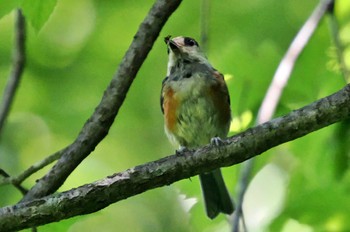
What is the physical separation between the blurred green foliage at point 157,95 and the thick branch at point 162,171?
1.23ft

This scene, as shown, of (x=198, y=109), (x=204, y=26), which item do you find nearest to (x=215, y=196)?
(x=198, y=109)

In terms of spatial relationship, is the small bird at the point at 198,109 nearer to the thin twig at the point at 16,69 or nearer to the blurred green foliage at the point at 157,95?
the blurred green foliage at the point at 157,95

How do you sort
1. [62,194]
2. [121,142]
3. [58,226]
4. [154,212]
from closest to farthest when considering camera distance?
[62,194] → [58,226] → [121,142] → [154,212]

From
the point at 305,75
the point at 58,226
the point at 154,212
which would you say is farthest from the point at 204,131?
the point at 154,212

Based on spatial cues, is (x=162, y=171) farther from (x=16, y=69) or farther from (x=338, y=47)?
(x=16, y=69)

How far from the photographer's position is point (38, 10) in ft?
13.4

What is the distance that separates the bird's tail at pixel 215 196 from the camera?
18.1 ft

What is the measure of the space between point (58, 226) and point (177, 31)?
183 inches

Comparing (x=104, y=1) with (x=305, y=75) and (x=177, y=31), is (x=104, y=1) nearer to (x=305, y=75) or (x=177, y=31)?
(x=177, y=31)

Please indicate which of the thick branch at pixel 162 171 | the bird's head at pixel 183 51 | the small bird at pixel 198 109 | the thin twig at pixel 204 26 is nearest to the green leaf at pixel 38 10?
the thick branch at pixel 162 171

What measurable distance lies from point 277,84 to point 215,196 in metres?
1.59

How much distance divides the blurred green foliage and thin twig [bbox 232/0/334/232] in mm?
308

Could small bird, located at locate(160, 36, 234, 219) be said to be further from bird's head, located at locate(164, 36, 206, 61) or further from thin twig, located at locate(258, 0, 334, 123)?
thin twig, located at locate(258, 0, 334, 123)

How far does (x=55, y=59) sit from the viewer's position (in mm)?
9062
